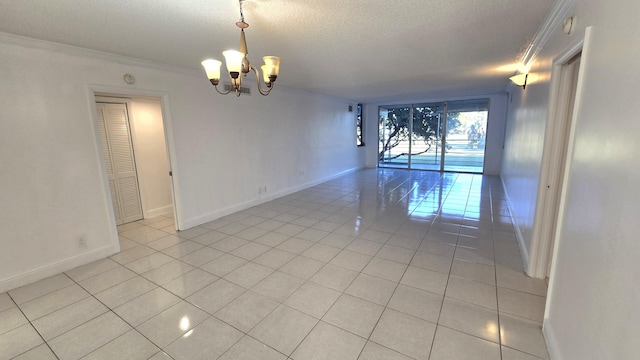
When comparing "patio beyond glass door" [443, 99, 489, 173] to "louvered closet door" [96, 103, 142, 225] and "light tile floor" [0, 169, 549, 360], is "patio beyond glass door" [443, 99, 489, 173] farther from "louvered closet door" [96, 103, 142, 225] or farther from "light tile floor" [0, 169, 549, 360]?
"louvered closet door" [96, 103, 142, 225]

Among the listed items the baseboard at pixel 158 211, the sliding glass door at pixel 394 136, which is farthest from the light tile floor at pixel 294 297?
the sliding glass door at pixel 394 136

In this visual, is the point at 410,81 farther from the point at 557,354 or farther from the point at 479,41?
the point at 557,354

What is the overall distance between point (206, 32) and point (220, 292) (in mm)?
2476

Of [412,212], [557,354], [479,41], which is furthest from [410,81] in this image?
[557,354]

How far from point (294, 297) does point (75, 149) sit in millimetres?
2906

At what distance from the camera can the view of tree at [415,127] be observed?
846cm

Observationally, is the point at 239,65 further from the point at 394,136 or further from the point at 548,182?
the point at 394,136

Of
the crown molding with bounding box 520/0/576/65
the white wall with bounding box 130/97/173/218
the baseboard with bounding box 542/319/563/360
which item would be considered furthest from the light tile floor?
the crown molding with bounding box 520/0/576/65

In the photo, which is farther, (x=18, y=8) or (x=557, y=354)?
(x=18, y=8)

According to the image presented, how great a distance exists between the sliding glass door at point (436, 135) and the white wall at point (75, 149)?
19.7 feet

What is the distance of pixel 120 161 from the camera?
419 centimetres

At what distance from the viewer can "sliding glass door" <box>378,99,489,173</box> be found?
26.4 feet

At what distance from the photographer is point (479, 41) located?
2.88 m

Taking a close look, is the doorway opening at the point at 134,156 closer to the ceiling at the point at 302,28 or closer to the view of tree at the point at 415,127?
the ceiling at the point at 302,28
